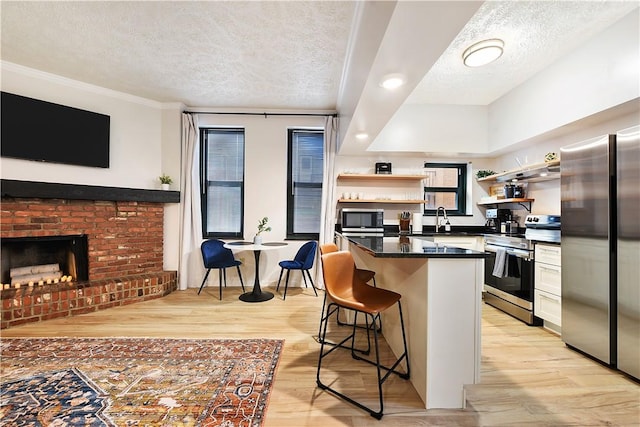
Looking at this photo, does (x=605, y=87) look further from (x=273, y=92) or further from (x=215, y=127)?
(x=215, y=127)

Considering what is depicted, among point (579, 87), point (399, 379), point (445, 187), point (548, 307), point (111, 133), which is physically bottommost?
point (399, 379)

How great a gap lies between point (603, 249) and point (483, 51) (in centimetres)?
200

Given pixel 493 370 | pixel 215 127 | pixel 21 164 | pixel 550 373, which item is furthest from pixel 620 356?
pixel 21 164

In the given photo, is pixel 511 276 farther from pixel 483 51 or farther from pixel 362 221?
pixel 483 51

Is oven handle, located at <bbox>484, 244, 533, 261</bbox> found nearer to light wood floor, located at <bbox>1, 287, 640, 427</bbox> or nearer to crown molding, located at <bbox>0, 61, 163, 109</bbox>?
light wood floor, located at <bbox>1, 287, 640, 427</bbox>

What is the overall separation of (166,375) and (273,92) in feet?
11.3

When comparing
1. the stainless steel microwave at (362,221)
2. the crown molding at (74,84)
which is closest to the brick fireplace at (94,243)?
the crown molding at (74,84)

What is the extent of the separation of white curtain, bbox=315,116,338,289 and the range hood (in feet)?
7.94

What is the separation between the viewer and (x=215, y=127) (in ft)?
14.9

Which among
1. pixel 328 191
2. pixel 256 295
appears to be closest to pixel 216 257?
pixel 256 295

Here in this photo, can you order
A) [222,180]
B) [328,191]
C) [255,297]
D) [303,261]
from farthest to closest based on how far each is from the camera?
[222,180] < [328,191] < [303,261] < [255,297]

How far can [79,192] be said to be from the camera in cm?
336

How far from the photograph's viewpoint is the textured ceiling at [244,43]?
232 centimetres

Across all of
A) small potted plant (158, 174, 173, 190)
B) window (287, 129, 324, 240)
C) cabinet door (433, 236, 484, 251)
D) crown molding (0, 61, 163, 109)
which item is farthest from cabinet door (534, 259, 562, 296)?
crown molding (0, 61, 163, 109)
